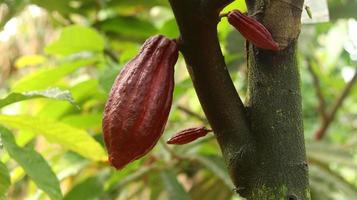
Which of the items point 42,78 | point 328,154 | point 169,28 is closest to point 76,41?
point 42,78

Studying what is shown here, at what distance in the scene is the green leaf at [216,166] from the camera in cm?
118

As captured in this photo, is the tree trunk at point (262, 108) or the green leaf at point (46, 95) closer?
the tree trunk at point (262, 108)

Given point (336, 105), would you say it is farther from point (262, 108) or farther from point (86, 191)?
point (262, 108)

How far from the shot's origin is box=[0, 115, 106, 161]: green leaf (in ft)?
2.79

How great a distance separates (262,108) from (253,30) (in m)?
0.08

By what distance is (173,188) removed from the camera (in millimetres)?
1110

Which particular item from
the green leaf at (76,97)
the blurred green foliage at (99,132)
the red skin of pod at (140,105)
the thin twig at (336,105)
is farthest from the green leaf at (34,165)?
the thin twig at (336,105)

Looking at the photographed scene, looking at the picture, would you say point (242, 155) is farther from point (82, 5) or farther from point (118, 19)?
point (82, 5)

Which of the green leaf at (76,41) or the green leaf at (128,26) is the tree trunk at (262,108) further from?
the green leaf at (128,26)

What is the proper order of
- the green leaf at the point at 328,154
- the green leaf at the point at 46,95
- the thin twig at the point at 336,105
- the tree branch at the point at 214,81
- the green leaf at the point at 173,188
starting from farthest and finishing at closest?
the thin twig at the point at 336,105
the green leaf at the point at 328,154
the green leaf at the point at 173,188
the green leaf at the point at 46,95
the tree branch at the point at 214,81

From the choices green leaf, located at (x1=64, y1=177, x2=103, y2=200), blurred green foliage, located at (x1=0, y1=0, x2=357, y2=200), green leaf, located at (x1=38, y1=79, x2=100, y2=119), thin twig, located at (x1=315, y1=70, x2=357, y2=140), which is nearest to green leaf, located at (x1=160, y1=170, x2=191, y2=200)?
blurred green foliage, located at (x1=0, y1=0, x2=357, y2=200)

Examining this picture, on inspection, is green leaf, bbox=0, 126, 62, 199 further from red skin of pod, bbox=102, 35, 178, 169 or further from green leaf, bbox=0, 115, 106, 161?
red skin of pod, bbox=102, 35, 178, 169

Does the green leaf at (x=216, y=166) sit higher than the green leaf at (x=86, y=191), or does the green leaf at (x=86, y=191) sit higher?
the green leaf at (x=86, y=191)

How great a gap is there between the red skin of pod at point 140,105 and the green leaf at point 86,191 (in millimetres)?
583
